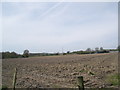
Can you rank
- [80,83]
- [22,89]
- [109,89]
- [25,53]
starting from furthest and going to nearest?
[25,53], [109,89], [22,89], [80,83]

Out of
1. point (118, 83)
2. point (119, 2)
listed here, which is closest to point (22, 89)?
point (118, 83)

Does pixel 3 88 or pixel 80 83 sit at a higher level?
pixel 80 83

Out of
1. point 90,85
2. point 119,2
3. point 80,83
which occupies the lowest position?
point 90,85

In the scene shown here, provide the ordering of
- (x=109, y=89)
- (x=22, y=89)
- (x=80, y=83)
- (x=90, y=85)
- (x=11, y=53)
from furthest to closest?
(x=11, y=53) → (x=90, y=85) → (x=109, y=89) → (x=22, y=89) → (x=80, y=83)

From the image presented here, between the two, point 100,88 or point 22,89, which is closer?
point 22,89

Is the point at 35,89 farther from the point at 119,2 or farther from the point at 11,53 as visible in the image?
the point at 11,53

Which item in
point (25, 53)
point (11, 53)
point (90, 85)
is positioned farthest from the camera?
point (25, 53)

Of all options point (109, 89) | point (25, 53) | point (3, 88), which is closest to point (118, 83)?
point (109, 89)

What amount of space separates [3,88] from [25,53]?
67.6m

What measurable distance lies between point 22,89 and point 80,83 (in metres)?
4.16

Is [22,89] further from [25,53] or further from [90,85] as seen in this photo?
[25,53]

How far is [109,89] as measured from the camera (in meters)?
9.41

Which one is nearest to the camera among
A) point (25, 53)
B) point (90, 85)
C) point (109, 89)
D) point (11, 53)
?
point (109, 89)

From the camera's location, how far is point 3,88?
27.7ft
